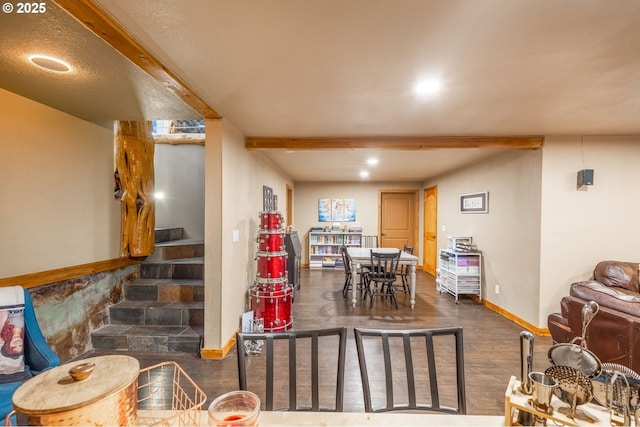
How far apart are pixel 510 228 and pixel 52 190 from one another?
5389mm

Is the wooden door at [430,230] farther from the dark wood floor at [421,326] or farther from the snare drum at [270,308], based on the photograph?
the snare drum at [270,308]

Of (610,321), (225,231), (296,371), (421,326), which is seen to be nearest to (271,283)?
(225,231)

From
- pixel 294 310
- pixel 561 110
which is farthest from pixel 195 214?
pixel 561 110

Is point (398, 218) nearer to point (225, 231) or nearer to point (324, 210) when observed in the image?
point (324, 210)

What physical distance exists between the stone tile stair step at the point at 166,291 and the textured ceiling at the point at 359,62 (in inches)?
75.4

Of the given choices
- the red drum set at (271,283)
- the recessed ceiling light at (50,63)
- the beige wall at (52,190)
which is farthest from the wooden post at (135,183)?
the red drum set at (271,283)

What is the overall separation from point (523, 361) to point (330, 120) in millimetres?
2594

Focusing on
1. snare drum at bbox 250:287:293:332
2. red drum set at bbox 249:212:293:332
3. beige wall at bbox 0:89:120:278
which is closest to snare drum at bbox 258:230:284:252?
red drum set at bbox 249:212:293:332

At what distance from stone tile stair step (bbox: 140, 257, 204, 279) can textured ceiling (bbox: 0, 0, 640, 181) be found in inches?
71.2

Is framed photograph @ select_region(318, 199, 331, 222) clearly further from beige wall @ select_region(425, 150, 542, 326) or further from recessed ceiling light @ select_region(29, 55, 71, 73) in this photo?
recessed ceiling light @ select_region(29, 55, 71, 73)

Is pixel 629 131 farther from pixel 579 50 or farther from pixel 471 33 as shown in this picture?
pixel 471 33

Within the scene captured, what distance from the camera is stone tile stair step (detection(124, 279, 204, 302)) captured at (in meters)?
3.25

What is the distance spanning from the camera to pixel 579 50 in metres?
1.64

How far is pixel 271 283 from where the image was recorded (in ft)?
10.6
